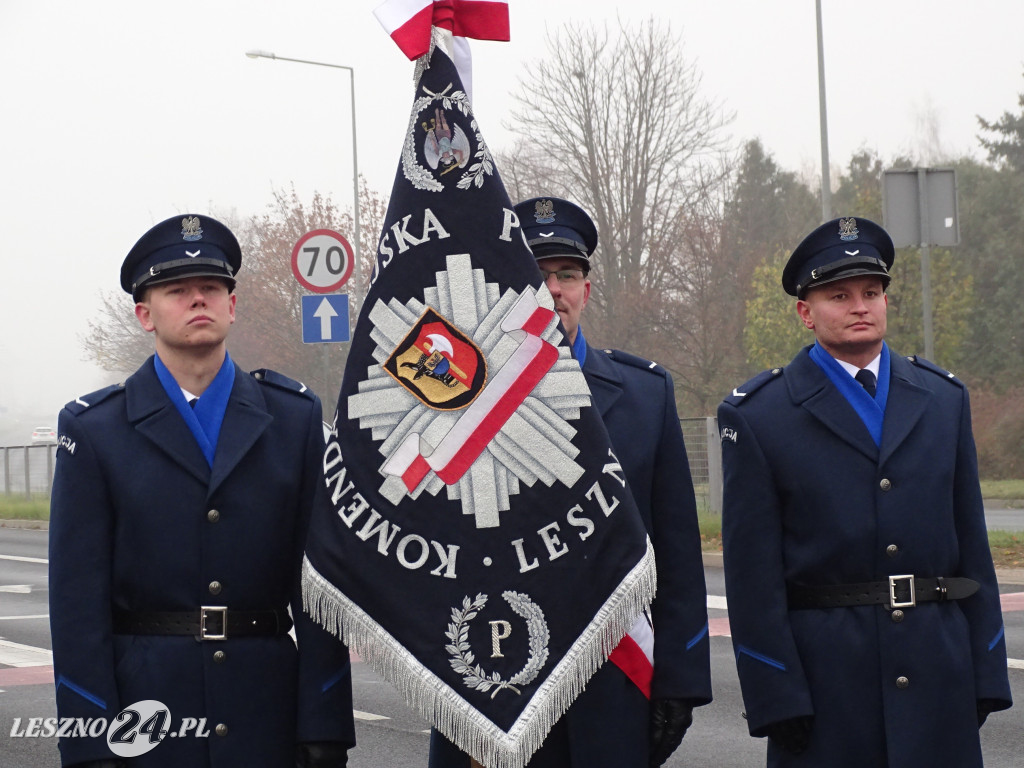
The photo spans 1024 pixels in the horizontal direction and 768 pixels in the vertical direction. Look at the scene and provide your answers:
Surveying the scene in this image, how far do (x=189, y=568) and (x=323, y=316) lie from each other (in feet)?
38.0

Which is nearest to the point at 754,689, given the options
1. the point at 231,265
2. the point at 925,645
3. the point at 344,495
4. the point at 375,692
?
the point at 925,645

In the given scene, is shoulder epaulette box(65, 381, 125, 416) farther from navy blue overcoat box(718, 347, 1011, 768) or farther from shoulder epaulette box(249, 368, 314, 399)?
navy blue overcoat box(718, 347, 1011, 768)

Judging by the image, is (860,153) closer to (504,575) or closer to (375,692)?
(375,692)

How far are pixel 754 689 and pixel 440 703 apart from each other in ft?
3.10

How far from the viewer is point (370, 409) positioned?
141 inches

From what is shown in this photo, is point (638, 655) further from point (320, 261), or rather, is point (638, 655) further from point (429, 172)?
point (320, 261)

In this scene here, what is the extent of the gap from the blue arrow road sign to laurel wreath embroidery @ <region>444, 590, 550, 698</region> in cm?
1165

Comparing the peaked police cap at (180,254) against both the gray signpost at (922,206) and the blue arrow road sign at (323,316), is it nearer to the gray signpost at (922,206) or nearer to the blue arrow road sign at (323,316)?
the gray signpost at (922,206)

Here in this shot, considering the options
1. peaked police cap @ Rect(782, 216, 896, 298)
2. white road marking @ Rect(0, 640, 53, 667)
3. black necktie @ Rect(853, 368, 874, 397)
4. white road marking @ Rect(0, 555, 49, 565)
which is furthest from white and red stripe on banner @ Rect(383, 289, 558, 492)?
white road marking @ Rect(0, 555, 49, 565)

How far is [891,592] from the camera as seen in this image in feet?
12.8

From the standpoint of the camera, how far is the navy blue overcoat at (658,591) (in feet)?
11.9

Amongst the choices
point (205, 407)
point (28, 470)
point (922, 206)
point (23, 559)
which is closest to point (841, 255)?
point (205, 407)

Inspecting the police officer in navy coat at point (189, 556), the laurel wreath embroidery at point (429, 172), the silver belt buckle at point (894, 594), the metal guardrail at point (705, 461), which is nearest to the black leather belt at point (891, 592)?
the silver belt buckle at point (894, 594)

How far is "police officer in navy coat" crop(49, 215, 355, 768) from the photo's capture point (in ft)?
11.6
